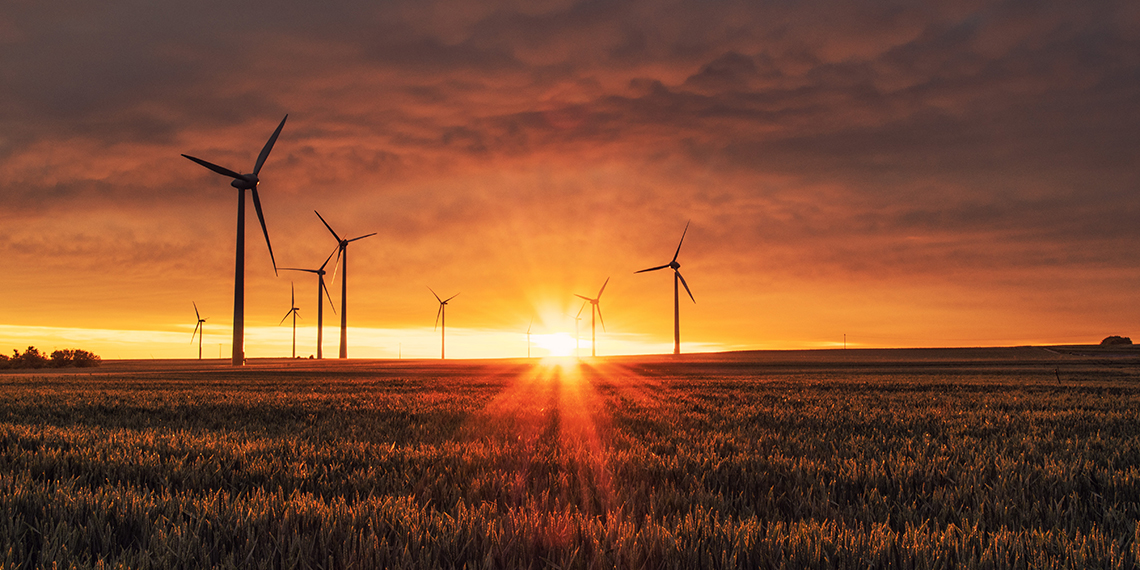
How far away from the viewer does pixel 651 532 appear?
170 inches

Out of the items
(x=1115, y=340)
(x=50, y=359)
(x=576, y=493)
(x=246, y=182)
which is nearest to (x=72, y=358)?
(x=50, y=359)

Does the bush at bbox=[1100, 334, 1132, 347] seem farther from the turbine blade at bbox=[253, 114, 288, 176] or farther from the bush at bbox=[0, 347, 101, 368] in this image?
the bush at bbox=[0, 347, 101, 368]

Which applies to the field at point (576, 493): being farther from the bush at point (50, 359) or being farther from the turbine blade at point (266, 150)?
the bush at point (50, 359)

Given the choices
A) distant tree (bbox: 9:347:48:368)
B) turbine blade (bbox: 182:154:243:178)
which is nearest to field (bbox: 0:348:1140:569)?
turbine blade (bbox: 182:154:243:178)

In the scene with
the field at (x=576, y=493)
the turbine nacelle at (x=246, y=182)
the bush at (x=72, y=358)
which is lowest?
the bush at (x=72, y=358)

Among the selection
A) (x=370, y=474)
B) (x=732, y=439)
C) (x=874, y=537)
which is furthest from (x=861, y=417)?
(x=370, y=474)

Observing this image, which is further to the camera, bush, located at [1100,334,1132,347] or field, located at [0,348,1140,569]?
bush, located at [1100,334,1132,347]

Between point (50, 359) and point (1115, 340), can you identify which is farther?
point (1115, 340)

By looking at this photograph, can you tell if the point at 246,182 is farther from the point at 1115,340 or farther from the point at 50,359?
the point at 1115,340

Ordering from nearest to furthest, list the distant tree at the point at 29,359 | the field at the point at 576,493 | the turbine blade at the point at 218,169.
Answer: the field at the point at 576,493, the turbine blade at the point at 218,169, the distant tree at the point at 29,359

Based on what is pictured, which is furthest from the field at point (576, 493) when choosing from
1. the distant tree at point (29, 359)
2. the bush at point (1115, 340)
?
the bush at point (1115, 340)

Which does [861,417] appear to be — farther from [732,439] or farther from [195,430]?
[195,430]

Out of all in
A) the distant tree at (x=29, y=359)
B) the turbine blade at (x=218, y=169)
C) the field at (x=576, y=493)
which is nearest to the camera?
the field at (x=576, y=493)

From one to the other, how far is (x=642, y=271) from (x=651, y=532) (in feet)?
418
